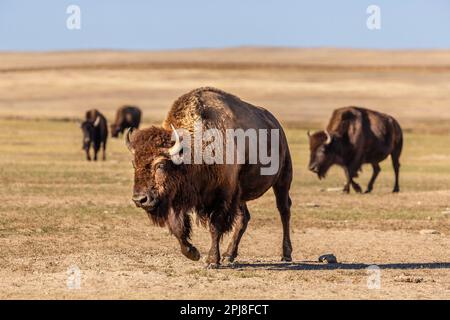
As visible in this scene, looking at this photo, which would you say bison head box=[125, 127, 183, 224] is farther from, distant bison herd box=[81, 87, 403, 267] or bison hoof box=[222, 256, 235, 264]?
bison hoof box=[222, 256, 235, 264]

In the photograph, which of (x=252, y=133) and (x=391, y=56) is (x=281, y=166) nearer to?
Result: (x=252, y=133)

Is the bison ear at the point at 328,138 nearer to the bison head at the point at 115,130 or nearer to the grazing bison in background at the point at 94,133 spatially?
the grazing bison in background at the point at 94,133

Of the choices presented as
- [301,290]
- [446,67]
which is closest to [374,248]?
[301,290]

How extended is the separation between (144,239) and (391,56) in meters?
130

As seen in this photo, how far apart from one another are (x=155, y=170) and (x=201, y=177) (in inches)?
32.4

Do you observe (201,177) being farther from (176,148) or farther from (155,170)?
(155,170)

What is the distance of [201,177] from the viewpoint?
1208 centimetres

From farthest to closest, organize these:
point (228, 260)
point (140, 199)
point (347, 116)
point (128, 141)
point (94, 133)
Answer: point (94, 133) < point (347, 116) < point (228, 260) < point (128, 141) < point (140, 199)

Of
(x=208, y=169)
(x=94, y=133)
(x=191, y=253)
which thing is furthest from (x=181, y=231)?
(x=94, y=133)

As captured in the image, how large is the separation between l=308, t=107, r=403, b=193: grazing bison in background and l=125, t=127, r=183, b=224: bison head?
543 inches

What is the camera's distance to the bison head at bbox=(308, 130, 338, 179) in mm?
25234

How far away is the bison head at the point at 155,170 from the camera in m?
11.3

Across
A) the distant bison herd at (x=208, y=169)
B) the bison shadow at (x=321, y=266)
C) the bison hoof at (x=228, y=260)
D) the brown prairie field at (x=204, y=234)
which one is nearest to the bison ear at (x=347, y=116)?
the brown prairie field at (x=204, y=234)

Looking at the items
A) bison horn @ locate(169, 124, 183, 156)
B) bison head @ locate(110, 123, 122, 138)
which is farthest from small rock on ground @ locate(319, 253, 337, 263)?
bison head @ locate(110, 123, 122, 138)
